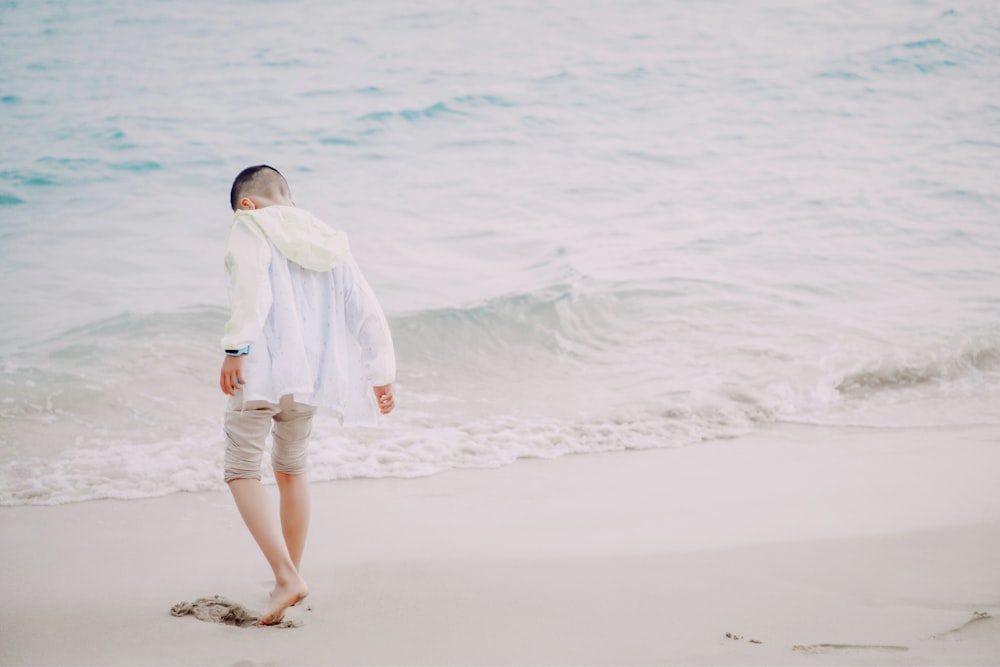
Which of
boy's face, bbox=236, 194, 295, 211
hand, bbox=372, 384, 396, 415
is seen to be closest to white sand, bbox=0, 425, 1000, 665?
hand, bbox=372, 384, 396, 415

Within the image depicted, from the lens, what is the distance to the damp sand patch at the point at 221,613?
277cm

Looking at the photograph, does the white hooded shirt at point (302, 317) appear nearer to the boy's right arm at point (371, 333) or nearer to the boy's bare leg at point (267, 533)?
the boy's right arm at point (371, 333)

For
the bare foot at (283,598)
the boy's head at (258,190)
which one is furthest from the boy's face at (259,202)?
the bare foot at (283,598)

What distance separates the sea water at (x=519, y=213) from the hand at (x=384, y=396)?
147 centimetres

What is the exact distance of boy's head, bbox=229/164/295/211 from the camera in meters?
2.90

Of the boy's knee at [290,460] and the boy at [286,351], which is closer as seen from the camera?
the boy at [286,351]

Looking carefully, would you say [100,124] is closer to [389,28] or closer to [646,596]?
[389,28]

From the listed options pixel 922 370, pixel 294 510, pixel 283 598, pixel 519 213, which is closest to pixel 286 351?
pixel 294 510

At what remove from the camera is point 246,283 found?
8.76ft

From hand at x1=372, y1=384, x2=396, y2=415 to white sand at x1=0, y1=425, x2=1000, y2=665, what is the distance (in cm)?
63

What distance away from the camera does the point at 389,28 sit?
64.6ft

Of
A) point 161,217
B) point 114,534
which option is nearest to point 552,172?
point 161,217

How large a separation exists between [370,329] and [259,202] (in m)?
0.55

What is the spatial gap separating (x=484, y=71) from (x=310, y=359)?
15.6 metres
